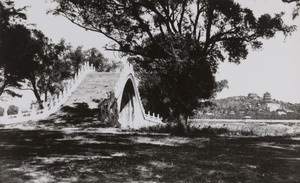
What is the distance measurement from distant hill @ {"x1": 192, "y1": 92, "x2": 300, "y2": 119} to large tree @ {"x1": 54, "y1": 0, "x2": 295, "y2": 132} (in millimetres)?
18309

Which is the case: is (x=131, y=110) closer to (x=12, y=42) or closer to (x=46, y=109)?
(x=46, y=109)

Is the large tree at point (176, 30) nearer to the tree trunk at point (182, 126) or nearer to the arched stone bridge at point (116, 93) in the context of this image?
the tree trunk at point (182, 126)

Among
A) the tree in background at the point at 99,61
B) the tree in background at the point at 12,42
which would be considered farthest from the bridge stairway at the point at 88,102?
the tree in background at the point at 99,61

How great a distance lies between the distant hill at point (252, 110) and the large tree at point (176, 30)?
721 inches

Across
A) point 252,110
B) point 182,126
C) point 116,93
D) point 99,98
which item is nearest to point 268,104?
point 252,110

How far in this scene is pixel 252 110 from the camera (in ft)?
201

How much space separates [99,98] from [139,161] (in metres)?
19.7

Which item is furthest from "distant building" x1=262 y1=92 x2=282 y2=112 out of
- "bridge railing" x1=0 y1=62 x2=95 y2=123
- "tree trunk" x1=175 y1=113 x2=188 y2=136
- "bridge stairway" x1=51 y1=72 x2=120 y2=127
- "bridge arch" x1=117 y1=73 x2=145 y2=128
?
"tree trunk" x1=175 y1=113 x2=188 y2=136

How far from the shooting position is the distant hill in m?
44.5

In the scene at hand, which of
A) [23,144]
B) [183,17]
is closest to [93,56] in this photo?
[183,17]

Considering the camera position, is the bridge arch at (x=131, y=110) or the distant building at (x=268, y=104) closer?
the bridge arch at (x=131, y=110)

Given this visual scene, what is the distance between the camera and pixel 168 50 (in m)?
20.6

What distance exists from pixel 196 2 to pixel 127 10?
4132 millimetres

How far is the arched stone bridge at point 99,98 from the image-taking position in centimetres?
2517
